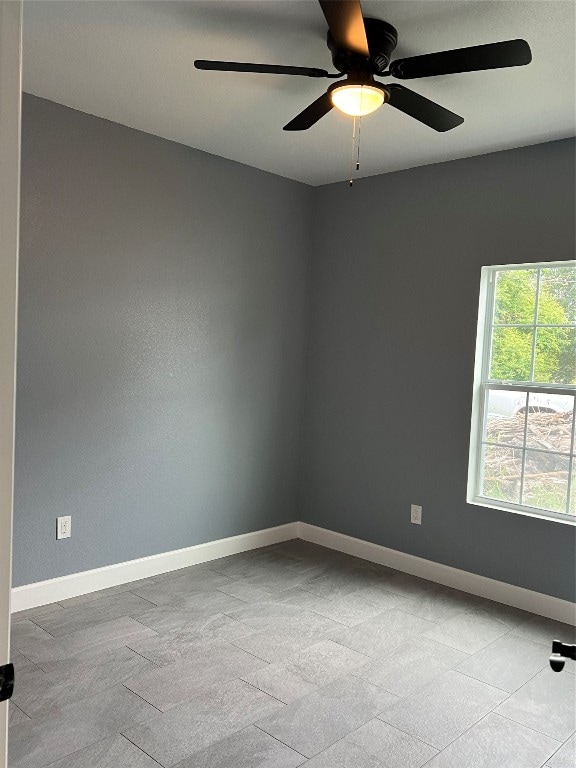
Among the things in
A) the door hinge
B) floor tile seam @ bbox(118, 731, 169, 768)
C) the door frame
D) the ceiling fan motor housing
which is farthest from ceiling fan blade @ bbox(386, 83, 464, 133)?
floor tile seam @ bbox(118, 731, 169, 768)

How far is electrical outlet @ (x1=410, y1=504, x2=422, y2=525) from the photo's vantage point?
13.9ft

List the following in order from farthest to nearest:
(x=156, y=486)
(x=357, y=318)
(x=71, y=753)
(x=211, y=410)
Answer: (x=357, y=318) → (x=211, y=410) → (x=156, y=486) → (x=71, y=753)

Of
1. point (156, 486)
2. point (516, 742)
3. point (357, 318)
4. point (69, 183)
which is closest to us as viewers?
point (516, 742)

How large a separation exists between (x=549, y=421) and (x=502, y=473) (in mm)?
431

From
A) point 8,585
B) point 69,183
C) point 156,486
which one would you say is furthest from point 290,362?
point 8,585

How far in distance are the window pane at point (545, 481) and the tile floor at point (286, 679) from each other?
0.63 m

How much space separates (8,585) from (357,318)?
382cm

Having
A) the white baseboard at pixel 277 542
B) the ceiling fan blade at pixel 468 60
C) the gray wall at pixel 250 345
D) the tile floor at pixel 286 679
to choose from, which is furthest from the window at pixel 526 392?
the ceiling fan blade at pixel 468 60

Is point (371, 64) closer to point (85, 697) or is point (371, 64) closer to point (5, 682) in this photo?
point (5, 682)

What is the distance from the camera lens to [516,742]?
243cm

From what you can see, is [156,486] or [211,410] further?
[211,410]

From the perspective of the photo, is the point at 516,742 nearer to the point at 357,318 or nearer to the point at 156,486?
the point at 156,486

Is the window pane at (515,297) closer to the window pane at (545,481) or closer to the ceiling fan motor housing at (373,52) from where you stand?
the window pane at (545,481)

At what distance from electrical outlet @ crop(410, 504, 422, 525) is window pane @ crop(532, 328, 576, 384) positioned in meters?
1.11
